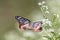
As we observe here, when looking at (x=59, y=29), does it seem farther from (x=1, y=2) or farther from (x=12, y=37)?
(x=1, y=2)

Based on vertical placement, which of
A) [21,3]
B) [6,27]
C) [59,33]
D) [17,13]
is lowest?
[59,33]

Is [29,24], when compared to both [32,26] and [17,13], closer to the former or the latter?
[32,26]

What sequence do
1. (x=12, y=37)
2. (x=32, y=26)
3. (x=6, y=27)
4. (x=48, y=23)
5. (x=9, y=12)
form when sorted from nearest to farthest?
(x=48, y=23)
(x=32, y=26)
(x=12, y=37)
(x=6, y=27)
(x=9, y=12)

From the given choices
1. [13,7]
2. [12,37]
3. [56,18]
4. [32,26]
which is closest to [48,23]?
[56,18]

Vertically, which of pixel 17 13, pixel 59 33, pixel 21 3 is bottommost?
pixel 59 33

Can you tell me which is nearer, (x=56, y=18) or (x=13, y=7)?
(x=56, y=18)

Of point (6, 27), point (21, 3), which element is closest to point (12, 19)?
point (6, 27)

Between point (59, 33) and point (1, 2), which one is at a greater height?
point (1, 2)

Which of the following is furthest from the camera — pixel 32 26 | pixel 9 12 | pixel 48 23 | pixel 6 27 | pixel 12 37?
pixel 9 12

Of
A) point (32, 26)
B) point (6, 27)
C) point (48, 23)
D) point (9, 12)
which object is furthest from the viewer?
point (9, 12)
